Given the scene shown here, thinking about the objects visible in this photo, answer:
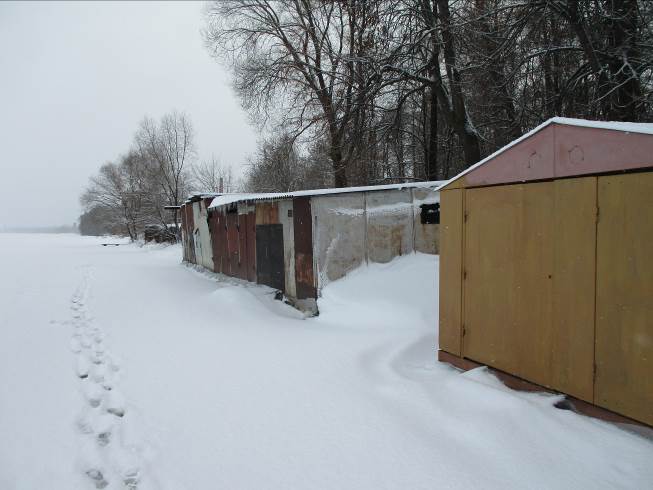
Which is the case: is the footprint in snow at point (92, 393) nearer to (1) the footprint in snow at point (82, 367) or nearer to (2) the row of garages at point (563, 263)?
(1) the footprint in snow at point (82, 367)

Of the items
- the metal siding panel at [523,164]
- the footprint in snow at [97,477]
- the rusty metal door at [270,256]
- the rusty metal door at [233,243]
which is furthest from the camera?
the rusty metal door at [233,243]

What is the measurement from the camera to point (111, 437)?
291cm

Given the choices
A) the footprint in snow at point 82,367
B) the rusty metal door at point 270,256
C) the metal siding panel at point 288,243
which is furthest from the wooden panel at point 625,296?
the rusty metal door at point 270,256

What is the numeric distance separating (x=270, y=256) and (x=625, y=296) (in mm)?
6479

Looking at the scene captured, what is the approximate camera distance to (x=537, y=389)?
3.11 meters

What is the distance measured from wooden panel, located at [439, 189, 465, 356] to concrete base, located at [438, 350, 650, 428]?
0.09m

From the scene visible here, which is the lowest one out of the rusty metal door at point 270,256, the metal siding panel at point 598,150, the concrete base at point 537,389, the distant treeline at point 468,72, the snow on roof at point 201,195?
the concrete base at point 537,389

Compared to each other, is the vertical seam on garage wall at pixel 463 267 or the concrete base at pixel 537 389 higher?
the vertical seam on garage wall at pixel 463 267

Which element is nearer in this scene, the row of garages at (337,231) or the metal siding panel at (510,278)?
the metal siding panel at (510,278)

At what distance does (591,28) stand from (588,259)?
635 centimetres

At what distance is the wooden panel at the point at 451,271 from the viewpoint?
150 inches

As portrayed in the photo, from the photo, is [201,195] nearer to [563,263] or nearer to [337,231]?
[337,231]

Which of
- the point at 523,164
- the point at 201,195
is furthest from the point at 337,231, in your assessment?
the point at 201,195

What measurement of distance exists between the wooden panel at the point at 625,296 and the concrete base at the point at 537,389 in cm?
6
